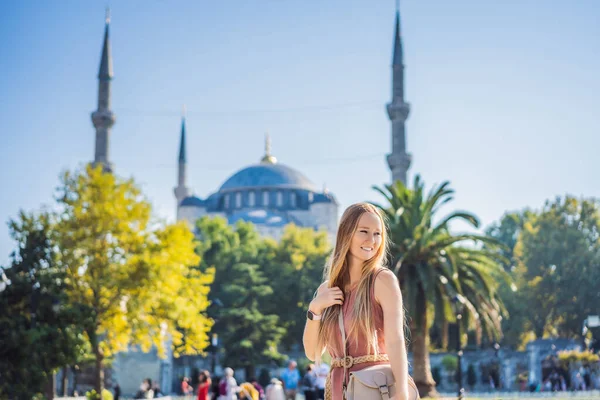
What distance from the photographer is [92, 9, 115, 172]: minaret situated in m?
64.8

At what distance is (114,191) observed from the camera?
32.2m

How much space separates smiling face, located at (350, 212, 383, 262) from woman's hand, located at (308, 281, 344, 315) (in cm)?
19

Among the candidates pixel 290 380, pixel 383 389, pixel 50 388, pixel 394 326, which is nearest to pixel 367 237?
pixel 394 326

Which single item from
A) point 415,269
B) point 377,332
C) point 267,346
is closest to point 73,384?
point 267,346

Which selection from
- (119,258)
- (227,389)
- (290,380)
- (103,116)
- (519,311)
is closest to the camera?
(227,389)

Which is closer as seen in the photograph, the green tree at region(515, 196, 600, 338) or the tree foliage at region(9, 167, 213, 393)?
the tree foliage at region(9, 167, 213, 393)

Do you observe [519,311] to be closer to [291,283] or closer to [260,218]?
[291,283]

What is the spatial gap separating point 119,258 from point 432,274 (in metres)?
11.2

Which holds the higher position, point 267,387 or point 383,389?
point 383,389

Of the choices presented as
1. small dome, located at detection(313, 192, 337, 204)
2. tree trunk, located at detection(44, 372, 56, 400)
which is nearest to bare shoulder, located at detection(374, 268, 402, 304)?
tree trunk, located at detection(44, 372, 56, 400)

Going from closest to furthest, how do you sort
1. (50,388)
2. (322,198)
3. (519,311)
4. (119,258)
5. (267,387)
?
1. (267,387)
2. (50,388)
3. (119,258)
4. (519,311)
5. (322,198)

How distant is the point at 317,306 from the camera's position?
4461mm

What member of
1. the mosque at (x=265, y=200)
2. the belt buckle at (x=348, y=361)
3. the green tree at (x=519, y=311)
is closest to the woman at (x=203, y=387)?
the belt buckle at (x=348, y=361)

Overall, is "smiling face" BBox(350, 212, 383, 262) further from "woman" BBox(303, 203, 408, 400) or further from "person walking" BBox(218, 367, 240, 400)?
"person walking" BBox(218, 367, 240, 400)
